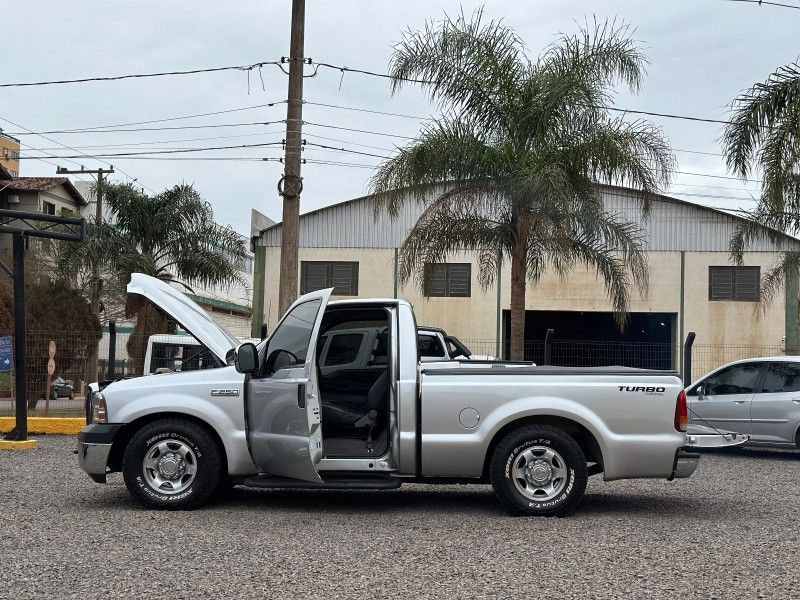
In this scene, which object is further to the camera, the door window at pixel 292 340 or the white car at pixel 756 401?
the white car at pixel 756 401

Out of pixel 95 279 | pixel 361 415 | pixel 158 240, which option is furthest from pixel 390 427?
pixel 95 279

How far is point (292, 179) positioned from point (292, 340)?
1022 centimetres

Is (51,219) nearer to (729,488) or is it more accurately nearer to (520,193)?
(520,193)

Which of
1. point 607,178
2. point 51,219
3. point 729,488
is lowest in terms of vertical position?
point 729,488

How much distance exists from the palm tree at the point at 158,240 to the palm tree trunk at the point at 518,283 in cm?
1155

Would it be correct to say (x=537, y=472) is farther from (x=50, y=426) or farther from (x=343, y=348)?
(x=50, y=426)

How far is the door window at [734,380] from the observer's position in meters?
15.7

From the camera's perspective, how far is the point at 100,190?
3045cm

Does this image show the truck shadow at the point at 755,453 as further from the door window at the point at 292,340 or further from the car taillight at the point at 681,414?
the door window at the point at 292,340

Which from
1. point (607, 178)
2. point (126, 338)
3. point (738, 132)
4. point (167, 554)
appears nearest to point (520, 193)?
point (607, 178)

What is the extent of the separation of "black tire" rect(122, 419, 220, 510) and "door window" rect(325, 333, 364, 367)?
5.36ft

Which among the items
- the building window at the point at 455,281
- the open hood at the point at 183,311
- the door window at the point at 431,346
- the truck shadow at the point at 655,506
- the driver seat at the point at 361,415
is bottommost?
the truck shadow at the point at 655,506

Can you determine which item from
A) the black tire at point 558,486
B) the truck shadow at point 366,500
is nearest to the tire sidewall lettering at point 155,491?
the truck shadow at point 366,500

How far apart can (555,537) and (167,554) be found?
2.88m
